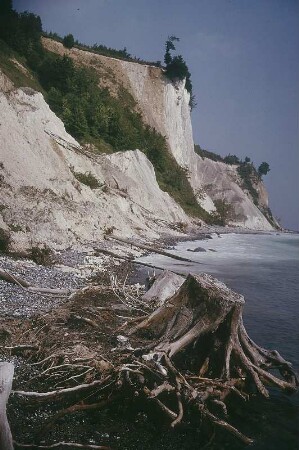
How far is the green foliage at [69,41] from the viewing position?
159 feet

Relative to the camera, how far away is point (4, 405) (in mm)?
3592

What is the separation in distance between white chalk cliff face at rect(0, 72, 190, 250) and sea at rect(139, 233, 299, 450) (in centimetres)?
454

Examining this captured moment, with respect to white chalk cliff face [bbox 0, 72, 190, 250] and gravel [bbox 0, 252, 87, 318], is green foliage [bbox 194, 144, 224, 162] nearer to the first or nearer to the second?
white chalk cliff face [bbox 0, 72, 190, 250]

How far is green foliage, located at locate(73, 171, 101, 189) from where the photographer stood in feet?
80.9

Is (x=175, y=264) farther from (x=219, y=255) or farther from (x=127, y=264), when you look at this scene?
(x=219, y=255)

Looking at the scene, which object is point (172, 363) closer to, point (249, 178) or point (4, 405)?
point (4, 405)

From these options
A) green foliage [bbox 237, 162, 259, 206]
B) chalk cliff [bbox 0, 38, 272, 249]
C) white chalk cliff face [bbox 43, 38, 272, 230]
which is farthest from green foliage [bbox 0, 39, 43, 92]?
green foliage [bbox 237, 162, 259, 206]

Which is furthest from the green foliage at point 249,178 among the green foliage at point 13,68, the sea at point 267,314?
the green foliage at point 13,68

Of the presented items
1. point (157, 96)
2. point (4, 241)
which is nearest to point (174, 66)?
point (157, 96)

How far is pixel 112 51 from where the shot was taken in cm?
5978

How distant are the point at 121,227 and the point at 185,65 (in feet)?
147

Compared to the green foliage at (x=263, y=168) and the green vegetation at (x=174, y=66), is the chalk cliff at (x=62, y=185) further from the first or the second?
the green foliage at (x=263, y=168)

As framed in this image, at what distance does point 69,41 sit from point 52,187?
39001mm

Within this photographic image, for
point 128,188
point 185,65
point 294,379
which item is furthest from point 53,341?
point 185,65
